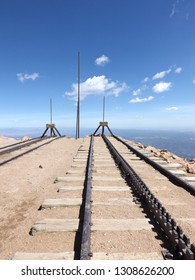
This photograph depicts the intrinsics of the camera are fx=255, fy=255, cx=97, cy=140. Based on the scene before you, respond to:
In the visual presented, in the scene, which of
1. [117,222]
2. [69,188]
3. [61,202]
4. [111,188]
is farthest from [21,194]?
[117,222]

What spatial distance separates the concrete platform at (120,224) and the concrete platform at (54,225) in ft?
1.03

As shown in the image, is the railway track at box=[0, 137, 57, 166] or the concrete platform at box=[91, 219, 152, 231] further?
the railway track at box=[0, 137, 57, 166]

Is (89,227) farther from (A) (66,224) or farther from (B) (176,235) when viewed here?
(B) (176,235)

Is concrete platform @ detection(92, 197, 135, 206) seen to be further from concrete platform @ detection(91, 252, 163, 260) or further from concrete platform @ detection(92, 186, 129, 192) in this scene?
concrete platform @ detection(91, 252, 163, 260)

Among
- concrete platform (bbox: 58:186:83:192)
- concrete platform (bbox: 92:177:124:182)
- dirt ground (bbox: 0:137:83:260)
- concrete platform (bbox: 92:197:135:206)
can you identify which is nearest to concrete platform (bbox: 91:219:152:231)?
concrete platform (bbox: 92:197:135:206)

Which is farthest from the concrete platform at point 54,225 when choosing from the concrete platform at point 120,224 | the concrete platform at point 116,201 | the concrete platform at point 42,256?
the concrete platform at point 116,201

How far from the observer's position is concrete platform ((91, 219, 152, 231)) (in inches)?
155

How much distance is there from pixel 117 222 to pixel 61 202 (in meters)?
1.42

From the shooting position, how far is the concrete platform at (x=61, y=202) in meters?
4.98

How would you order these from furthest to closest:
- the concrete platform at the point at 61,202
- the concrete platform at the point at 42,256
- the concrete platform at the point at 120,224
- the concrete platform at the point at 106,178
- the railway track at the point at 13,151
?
the railway track at the point at 13,151 → the concrete platform at the point at 106,178 → the concrete platform at the point at 61,202 → the concrete platform at the point at 120,224 → the concrete platform at the point at 42,256

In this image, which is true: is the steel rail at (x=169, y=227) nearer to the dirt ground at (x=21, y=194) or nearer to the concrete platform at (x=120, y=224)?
the concrete platform at (x=120, y=224)

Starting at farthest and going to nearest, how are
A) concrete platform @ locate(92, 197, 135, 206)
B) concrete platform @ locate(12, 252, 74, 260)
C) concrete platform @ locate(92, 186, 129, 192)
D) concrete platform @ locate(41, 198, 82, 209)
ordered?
concrete platform @ locate(92, 186, 129, 192) → concrete platform @ locate(92, 197, 135, 206) → concrete platform @ locate(41, 198, 82, 209) → concrete platform @ locate(12, 252, 74, 260)
